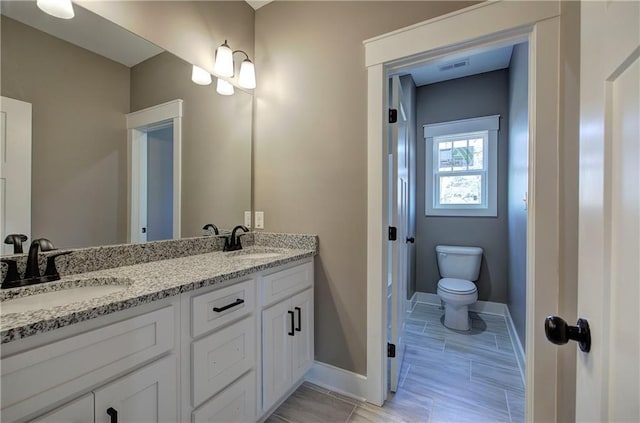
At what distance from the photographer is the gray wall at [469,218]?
2.99 meters

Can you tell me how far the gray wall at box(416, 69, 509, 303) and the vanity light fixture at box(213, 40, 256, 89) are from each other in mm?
2286

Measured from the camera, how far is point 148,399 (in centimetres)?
88

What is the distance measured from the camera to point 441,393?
1703 millimetres

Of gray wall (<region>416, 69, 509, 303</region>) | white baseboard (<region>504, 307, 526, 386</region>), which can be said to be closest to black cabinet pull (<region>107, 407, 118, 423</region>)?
white baseboard (<region>504, 307, 526, 386</region>)

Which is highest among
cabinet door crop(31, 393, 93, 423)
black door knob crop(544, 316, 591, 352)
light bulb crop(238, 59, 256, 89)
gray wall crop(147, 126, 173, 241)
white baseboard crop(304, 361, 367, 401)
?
light bulb crop(238, 59, 256, 89)

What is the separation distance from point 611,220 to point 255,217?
190cm

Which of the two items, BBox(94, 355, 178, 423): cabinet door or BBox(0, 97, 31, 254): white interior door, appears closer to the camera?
BBox(94, 355, 178, 423): cabinet door

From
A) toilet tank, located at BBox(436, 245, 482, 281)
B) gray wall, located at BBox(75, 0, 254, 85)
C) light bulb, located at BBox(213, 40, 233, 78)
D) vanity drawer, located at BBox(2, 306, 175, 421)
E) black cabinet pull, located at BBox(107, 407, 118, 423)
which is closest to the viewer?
vanity drawer, located at BBox(2, 306, 175, 421)

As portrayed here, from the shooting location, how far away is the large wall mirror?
1.07 metres

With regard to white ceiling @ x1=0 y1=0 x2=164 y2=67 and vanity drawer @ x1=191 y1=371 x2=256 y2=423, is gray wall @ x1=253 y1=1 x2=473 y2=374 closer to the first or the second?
vanity drawer @ x1=191 y1=371 x2=256 y2=423

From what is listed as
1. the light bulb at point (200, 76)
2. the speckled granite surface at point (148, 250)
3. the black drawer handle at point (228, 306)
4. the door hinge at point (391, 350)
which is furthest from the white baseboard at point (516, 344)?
the light bulb at point (200, 76)

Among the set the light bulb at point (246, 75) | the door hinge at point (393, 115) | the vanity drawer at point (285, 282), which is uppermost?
the light bulb at point (246, 75)

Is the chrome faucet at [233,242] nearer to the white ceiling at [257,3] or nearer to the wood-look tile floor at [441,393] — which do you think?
the wood-look tile floor at [441,393]

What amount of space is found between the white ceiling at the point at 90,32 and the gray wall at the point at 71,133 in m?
0.03
